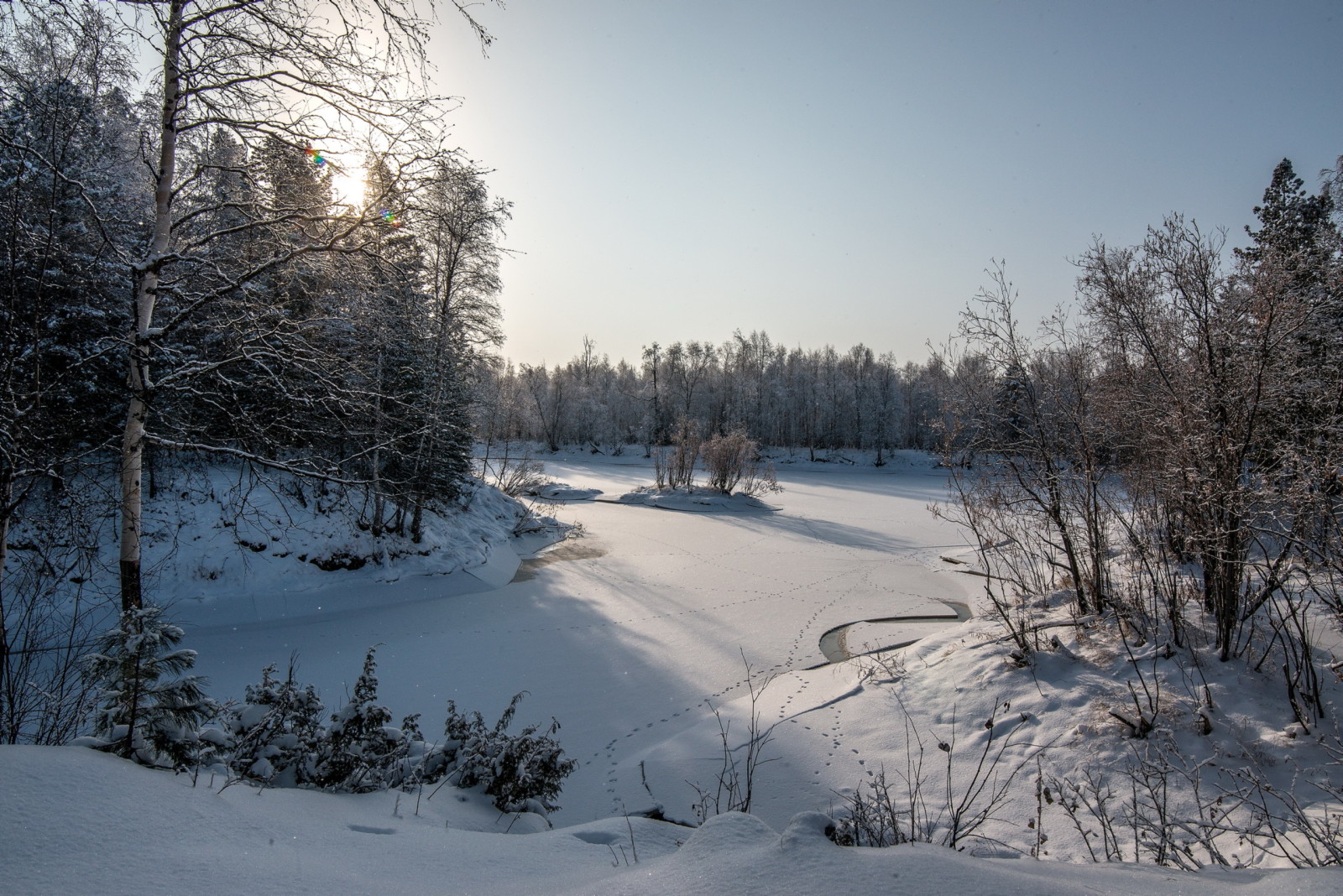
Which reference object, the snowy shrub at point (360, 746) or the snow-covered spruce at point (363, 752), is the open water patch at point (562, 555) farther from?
the snowy shrub at point (360, 746)

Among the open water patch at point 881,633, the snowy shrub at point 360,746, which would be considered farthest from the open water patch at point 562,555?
the snowy shrub at point 360,746

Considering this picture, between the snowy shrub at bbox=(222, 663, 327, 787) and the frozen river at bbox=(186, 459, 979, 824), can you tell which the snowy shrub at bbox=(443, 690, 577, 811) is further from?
the snowy shrub at bbox=(222, 663, 327, 787)

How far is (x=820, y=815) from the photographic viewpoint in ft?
7.68

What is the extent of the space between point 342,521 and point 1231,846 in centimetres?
1255

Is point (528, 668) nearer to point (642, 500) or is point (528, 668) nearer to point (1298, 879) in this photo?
point (1298, 879)

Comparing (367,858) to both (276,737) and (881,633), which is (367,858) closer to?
(276,737)

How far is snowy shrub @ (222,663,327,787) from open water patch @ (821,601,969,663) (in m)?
5.73

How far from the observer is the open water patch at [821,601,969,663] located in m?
7.60

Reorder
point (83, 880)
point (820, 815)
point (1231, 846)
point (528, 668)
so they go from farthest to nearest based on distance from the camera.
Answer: point (528, 668), point (1231, 846), point (820, 815), point (83, 880)

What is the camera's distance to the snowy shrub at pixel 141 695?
96.5 inches

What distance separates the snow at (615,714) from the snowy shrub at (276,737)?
0.77ft

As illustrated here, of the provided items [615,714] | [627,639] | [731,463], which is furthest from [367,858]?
[731,463]

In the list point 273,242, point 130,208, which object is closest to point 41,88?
point 273,242

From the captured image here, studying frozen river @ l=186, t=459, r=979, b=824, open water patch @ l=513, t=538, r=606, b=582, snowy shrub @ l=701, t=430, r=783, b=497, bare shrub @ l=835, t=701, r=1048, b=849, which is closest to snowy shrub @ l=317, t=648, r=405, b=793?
frozen river @ l=186, t=459, r=979, b=824
